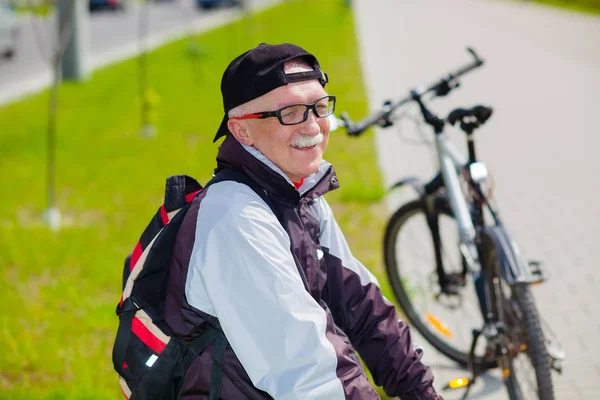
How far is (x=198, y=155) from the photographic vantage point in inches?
324

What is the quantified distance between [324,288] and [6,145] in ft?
26.6

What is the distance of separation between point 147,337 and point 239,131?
64 cm

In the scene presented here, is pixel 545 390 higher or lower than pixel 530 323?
lower

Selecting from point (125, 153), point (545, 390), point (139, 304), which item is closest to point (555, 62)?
point (125, 153)

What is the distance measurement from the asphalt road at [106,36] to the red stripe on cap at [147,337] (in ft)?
25.1

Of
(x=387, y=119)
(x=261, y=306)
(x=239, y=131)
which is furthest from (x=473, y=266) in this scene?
(x=261, y=306)

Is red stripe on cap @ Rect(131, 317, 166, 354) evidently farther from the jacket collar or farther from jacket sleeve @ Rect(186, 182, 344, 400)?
the jacket collar

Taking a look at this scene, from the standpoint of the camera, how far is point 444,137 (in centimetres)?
364

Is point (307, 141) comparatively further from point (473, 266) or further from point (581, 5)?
point (581, 5)

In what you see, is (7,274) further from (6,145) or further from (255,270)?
(6,145)

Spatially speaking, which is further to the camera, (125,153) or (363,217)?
(125,153)

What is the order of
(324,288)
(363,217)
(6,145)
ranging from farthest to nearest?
(6,145) → (363,217) → (324,288)

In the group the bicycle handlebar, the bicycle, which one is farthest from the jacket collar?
the bicycle handlebar

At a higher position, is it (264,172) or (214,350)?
(264,172)
